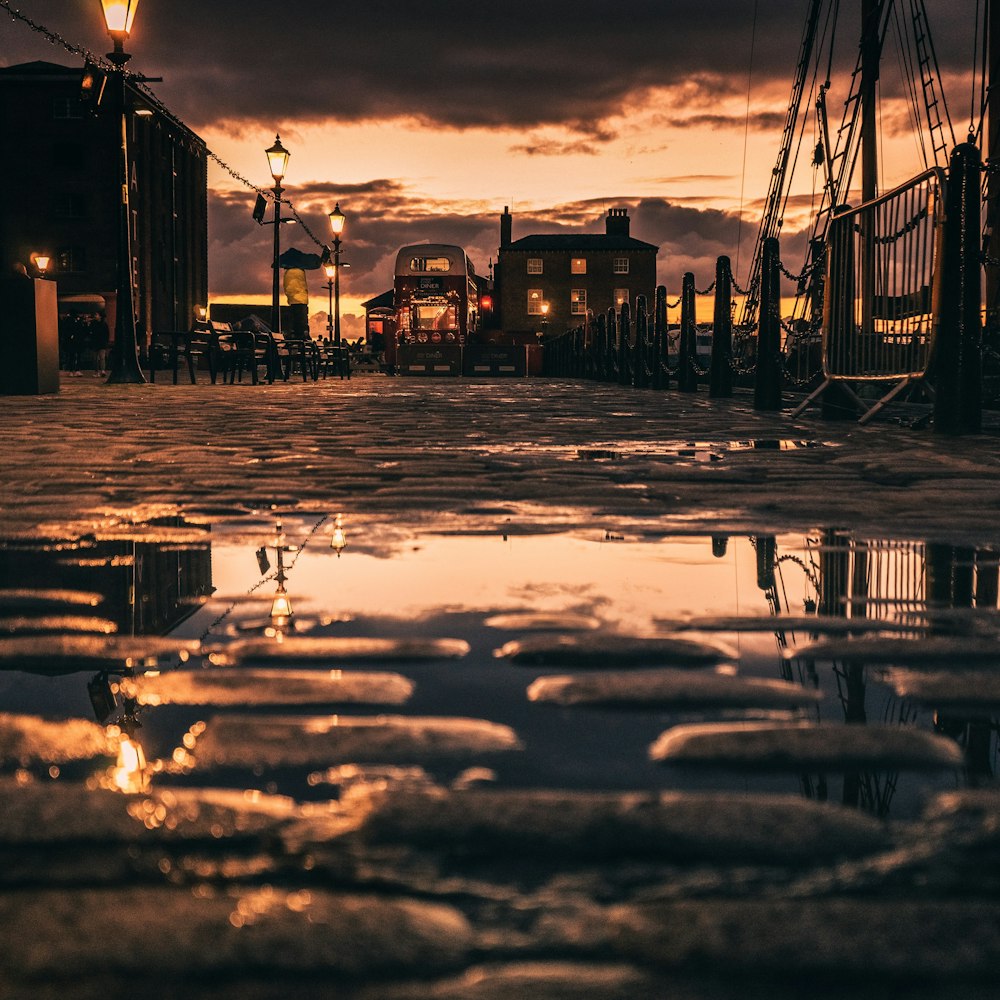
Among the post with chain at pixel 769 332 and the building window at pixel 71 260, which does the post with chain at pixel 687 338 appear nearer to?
the post with chain at pixel 769 332

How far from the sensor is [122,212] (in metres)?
16.5

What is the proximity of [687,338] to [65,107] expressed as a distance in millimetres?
39823

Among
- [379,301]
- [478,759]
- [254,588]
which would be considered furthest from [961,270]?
[379,301]

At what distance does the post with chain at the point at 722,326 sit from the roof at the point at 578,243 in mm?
68604

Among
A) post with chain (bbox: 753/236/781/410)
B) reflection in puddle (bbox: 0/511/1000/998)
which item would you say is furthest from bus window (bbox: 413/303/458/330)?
reflection in puddle (bbox: 0/511/1000/998)

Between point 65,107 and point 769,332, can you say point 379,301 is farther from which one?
point 769,332

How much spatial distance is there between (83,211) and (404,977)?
5145cm

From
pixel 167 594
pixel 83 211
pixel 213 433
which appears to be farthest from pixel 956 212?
pixel 83 211

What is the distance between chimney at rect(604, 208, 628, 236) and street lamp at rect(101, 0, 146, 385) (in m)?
69.7

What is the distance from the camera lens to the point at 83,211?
48.6 meters

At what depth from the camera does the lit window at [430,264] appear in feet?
118

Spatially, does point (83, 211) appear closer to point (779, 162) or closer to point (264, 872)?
point (779, 162)

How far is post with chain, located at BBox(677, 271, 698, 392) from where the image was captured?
1600 centimetres

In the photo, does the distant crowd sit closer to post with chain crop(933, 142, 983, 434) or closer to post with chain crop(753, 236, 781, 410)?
post with chain crop(753, 236, 781, 410)
